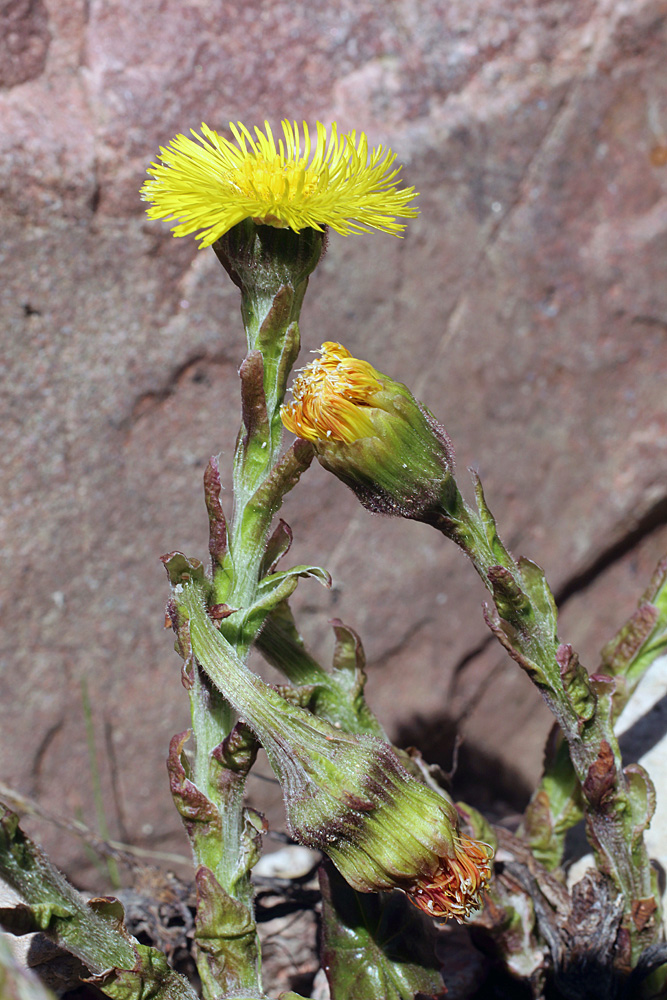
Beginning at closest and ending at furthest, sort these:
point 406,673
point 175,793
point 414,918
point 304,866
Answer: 1. point 175,793
2. point 414,918
3. point 304,866
4. point 406,673

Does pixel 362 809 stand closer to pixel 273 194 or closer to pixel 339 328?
pixel 273 194

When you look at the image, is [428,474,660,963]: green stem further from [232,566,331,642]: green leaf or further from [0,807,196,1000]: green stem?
[0,807,196,1000]: green stem

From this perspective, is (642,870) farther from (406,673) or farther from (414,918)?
(406,673)

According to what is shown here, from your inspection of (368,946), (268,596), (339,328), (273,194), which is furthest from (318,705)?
(339,328)

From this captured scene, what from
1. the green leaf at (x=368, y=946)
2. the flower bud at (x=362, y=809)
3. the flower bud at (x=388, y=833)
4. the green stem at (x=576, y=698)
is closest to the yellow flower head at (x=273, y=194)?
the green stem at (x=576, y=698)

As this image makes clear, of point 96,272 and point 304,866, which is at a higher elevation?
point 96,272

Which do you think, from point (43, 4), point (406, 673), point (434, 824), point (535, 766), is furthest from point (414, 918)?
point (43, 4)
